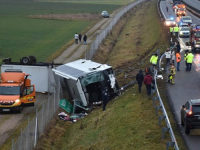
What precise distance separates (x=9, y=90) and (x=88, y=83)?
5.04 metres

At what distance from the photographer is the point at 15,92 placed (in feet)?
101

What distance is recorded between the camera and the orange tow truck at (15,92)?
2994cm

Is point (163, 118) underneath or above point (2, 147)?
above

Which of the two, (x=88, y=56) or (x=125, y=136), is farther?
(x=88, y=56)

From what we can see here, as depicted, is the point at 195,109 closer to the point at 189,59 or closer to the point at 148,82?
the point at 148,82

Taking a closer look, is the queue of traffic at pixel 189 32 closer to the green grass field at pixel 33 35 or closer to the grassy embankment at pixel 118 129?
the grassy embankment at pixel 118 129

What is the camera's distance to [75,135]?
1000 inches

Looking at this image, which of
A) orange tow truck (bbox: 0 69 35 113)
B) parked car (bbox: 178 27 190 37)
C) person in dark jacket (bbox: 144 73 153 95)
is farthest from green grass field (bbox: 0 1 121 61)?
person in dark jacket (bbox: 144 73 153 95)

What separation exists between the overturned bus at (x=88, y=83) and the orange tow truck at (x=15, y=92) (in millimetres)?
2516

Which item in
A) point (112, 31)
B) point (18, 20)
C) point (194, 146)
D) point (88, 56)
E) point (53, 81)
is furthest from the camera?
point (18, 20)

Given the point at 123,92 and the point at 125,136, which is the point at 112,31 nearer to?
the point at 123,92

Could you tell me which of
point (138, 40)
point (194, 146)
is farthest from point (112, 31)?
point (194, 146)

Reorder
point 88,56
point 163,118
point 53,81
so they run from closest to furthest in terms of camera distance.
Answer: point 163,118 → point 53,81 → point 88,56

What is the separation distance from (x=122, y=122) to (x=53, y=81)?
12.9 m
